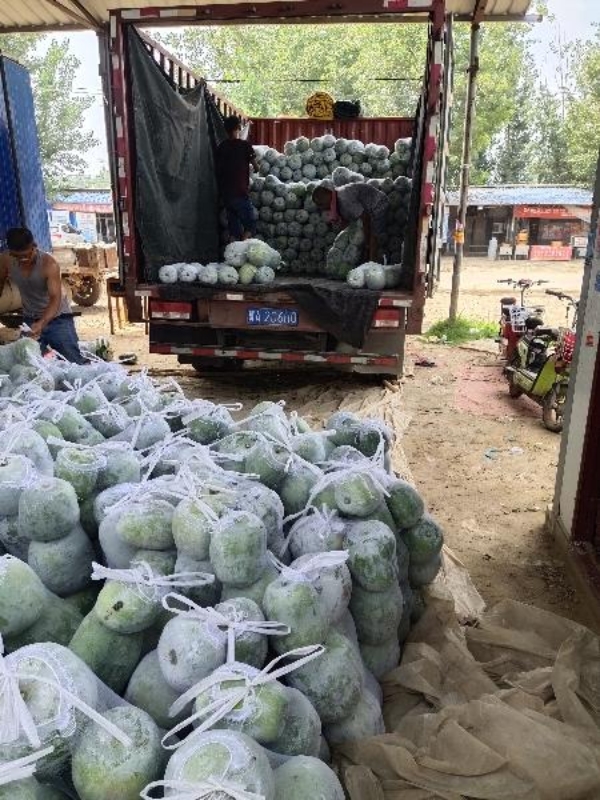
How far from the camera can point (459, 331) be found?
1059 centimetres

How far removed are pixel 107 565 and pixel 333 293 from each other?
14.0 ft

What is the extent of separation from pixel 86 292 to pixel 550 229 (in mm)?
21841

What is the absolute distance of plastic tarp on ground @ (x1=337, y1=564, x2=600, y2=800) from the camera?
5.37 ft

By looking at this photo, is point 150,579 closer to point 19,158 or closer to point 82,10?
point 19,158

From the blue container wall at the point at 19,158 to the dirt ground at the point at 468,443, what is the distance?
88.8 inches

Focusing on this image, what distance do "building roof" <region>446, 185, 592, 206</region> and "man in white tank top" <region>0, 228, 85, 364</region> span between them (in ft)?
77.0

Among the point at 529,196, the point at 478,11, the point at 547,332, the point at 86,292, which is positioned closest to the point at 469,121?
the point at 478,11

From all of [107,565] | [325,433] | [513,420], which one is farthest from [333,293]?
[107,565]

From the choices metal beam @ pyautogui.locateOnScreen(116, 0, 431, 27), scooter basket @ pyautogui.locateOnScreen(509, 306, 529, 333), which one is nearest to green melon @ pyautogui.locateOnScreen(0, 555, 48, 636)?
metal beam @ pyautogui.locateOnScreen(116, 0, 431, 27)

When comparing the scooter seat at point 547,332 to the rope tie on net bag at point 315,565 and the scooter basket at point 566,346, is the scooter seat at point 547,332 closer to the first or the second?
the scooter basket at point 566,346

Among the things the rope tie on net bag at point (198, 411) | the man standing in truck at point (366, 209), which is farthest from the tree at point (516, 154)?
the rope tie on net bag at point (198, 411)

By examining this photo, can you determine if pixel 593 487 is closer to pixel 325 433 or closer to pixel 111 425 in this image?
pixel 325 433

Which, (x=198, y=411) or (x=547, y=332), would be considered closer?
(x=198, y=411)

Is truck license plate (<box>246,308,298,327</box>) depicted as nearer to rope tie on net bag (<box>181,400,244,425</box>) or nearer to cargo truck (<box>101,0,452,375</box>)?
cargo truck (<box>101,0,452,375</box>)
